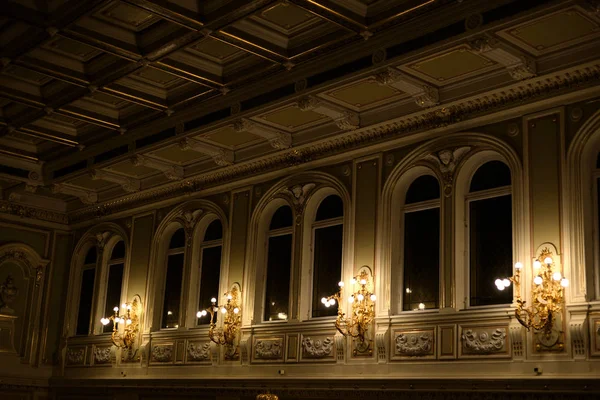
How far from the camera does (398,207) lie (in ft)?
45.8

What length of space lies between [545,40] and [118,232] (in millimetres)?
11301

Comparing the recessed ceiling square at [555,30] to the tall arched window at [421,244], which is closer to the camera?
the recessed ceiling square at [555,30]

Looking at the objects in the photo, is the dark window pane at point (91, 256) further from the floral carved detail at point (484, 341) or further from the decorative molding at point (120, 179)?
the floral carved detail at point (484, 341)

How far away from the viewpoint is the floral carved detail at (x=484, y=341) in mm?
11820

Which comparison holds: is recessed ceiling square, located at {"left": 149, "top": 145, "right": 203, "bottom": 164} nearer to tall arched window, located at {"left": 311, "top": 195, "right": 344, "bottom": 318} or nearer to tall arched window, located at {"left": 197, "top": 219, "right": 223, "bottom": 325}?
tall arched window, located at {"left": 197, "top": 219, "right": 223, "bottom": 325}

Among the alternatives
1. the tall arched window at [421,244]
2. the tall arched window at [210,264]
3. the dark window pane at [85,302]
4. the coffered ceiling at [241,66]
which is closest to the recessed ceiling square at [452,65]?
the coffered ceiling at [241,66]

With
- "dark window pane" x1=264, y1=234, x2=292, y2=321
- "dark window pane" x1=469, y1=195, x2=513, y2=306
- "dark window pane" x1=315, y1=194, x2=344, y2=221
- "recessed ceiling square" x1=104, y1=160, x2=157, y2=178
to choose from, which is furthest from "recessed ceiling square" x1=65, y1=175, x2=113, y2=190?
"dark window pane" x1=469, y1=195, x2=513, y2=306

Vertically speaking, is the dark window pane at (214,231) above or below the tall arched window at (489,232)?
above

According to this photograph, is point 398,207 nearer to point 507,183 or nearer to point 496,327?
point 507,183

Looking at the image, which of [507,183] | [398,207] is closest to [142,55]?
[398,207]

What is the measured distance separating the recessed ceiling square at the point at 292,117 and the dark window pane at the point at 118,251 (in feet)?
21.8

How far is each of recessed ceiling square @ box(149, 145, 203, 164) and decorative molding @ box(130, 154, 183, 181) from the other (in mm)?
148

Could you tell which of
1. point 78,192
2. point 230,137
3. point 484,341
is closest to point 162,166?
point 230,137

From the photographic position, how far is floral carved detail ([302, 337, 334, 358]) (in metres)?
14.1
